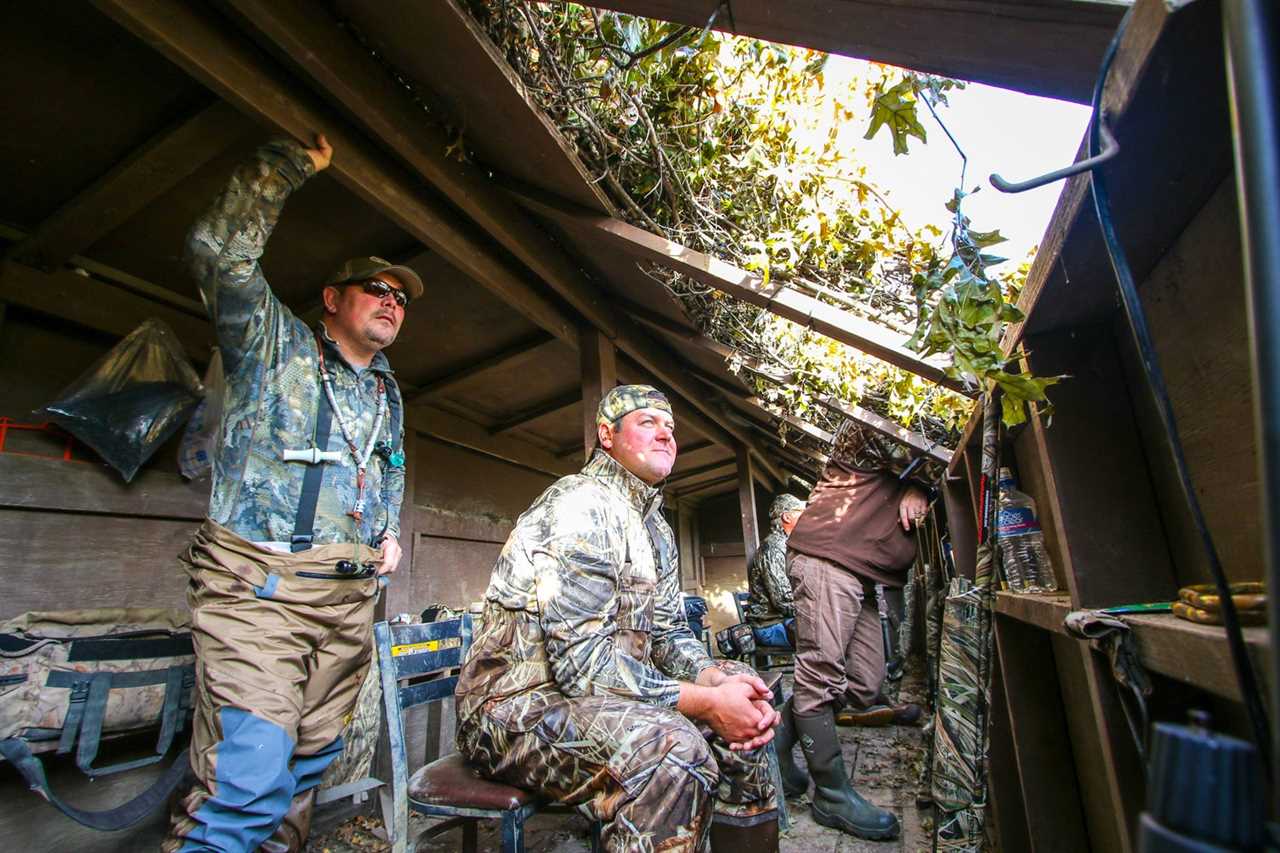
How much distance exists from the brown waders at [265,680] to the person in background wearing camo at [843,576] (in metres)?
2.11

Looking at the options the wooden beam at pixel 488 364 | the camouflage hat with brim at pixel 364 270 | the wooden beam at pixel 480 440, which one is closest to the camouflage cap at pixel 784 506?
the wooden beam at pixel 480 440

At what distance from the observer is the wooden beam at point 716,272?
8.00 ft

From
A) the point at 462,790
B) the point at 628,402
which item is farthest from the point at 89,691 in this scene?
the point at 628,402

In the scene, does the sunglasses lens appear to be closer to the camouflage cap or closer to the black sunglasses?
the black sunglasses

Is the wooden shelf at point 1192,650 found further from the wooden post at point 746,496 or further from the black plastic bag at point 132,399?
the wooden post at point 746,496

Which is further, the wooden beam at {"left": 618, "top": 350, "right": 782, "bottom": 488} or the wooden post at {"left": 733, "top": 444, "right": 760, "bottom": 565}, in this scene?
the wooden post at {"left": 733, "top": 444, "right": 760, "bottom": 565}

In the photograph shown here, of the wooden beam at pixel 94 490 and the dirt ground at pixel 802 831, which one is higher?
the wooden beam at pixel 94 490

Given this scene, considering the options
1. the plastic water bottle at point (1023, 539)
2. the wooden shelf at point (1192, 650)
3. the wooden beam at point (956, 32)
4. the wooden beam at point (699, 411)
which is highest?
the wooden beam at point (699, 411)

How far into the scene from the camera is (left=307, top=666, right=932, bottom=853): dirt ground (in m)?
2.39

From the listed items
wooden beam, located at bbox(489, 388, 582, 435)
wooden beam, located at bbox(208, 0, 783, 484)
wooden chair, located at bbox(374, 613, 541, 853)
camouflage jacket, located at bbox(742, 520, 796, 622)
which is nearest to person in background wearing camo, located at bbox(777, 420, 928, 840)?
wooden chair, located at bbox(374, 613, 541, 853)

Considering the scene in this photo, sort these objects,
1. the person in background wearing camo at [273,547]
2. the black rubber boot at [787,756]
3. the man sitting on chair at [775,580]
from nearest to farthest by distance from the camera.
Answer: the person in background wearing camo at [273,547] < the black rubber boot at [787,756] < the man sitting on chair at [775,580]

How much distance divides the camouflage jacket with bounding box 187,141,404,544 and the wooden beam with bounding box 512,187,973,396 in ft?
3.56

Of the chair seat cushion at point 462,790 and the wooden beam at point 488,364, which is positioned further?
the wooden beam at point 488,364

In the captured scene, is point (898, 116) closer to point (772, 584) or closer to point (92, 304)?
point (92, 304)
